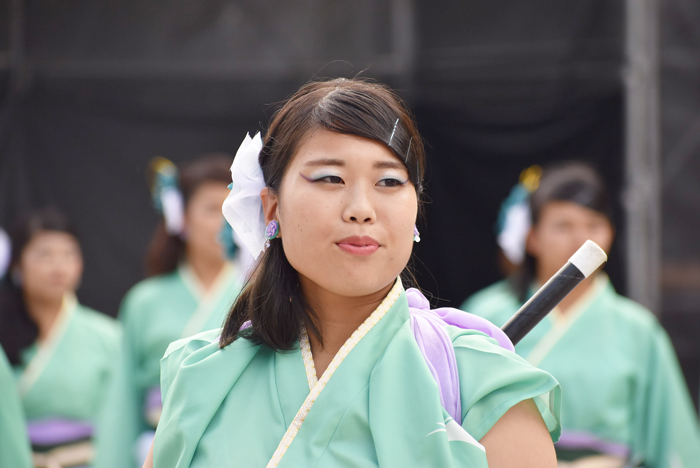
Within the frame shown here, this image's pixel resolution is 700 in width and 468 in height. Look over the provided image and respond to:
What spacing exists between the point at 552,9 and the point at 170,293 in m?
2.40

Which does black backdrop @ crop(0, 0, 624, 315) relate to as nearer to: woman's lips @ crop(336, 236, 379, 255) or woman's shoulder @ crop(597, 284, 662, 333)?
woman's shoulder @ crop(597, 284, 662, 333)

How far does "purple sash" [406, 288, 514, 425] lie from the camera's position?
129cm

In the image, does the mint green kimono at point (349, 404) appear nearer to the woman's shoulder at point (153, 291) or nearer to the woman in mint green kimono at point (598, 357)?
Result: the woman in mint green kimono at point (598, 357)

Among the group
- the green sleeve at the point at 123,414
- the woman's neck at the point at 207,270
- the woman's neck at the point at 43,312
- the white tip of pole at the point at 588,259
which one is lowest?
the green sleeve at the point at 123,414

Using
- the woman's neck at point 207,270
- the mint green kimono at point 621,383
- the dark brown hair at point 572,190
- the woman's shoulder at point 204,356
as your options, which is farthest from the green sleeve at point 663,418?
the woman's shoulder at point 204,356

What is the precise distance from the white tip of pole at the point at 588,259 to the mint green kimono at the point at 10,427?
2.01 m

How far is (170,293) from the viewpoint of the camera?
3.84 metres

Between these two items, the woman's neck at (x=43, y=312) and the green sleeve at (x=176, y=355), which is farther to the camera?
the woman's neck at (x=43, y=312)

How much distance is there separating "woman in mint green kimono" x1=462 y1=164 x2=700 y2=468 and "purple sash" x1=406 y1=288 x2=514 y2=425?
174cm

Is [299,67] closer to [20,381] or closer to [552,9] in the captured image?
[552,9]

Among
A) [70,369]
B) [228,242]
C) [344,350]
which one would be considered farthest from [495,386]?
[70,369]

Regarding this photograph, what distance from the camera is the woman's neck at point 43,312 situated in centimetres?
413

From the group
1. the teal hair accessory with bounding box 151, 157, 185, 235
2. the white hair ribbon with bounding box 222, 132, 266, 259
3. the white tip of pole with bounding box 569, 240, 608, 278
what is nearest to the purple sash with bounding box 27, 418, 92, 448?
the teal hair accessory with bounding box 151, 157, 185, 235

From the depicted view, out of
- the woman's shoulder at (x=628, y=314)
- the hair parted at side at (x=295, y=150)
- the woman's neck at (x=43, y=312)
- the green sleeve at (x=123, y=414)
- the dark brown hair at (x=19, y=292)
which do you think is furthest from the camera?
the woman's neck at (x=43, y=312)
